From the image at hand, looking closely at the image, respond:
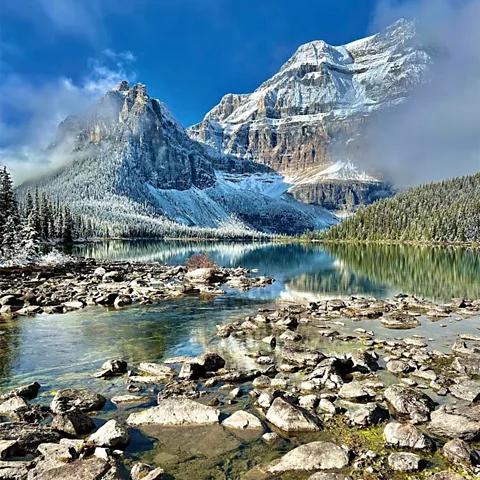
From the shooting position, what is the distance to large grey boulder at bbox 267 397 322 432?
44.2 feet

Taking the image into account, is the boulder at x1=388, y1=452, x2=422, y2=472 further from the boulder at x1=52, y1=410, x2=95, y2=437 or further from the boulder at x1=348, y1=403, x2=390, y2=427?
the boulder at x1=52, y1=410, x2=95, y2=437

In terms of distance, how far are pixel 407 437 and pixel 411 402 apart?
2739mm

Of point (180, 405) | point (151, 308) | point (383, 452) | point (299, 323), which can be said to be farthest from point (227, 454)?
point (151, 308)

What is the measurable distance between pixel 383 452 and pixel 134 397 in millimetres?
9908

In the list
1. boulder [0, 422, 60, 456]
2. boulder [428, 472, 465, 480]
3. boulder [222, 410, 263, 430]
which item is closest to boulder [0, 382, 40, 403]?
boulder [0, 422, 60, 456]

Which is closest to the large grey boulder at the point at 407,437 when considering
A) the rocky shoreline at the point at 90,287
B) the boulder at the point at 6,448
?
the boulder at the point at 6,448

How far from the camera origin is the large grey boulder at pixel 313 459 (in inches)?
443

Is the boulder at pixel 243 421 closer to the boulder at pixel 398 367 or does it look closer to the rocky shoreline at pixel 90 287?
the boulder at pixel 398 367

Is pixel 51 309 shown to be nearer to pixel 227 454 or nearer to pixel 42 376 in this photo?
pixel 42 376

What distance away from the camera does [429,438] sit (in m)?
12.6

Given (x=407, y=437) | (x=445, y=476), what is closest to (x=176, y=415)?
(x=407, y=437)

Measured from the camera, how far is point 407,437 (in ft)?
40.8

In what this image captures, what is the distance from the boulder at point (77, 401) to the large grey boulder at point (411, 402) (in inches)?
463

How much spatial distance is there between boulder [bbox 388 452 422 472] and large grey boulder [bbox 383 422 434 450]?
0.77 m
